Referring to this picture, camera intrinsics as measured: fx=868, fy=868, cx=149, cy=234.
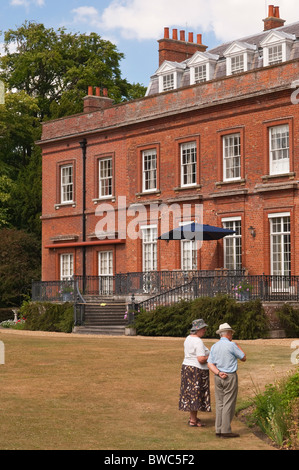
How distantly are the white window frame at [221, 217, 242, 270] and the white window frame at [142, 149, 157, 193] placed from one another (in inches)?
176

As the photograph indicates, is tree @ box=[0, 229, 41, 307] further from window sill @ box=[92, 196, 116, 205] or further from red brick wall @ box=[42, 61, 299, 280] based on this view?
window sill @ box=[92, 196, 116, 205]

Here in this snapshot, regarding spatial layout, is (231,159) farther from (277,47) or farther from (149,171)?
(277,47)

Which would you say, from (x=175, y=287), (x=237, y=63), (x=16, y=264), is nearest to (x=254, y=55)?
(x=237, y=63)

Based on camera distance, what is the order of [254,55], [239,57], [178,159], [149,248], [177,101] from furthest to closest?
1. [149,248]
2. [239,57]
3. [254,55]
4. [177,101]
5. [178,159]

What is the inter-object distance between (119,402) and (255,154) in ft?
59.8

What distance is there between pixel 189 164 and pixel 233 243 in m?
4.06

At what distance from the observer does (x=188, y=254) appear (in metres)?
34.0

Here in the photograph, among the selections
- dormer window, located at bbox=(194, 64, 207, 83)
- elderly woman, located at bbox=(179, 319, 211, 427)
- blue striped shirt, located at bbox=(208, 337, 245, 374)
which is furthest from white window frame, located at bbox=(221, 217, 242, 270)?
blue striped shirt, located at bbox=(208, 337, 245, 374)

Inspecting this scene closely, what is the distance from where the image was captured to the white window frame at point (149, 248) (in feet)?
116

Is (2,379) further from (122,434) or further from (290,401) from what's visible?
(290,401)

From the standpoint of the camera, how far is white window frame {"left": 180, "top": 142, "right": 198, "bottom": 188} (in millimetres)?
34125

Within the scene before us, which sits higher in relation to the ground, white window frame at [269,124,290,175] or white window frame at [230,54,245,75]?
white window frame at [230,54,245,75]

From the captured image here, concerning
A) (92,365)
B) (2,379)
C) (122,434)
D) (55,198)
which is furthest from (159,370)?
(55,198)

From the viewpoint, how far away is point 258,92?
101ft
